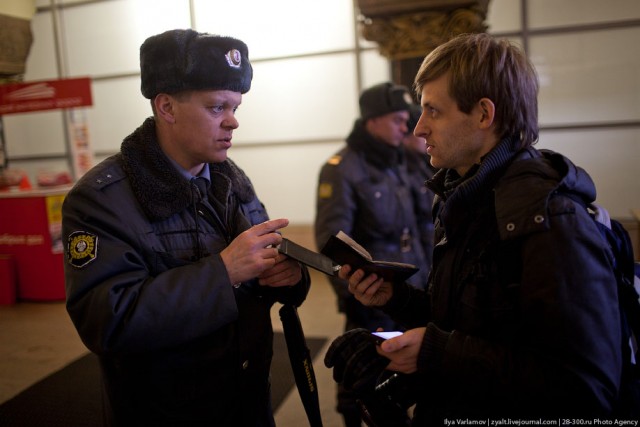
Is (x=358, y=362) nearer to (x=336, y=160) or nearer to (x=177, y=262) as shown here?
(x=177, y=262)

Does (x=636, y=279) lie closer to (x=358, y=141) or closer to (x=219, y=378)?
(x=219, y=378)

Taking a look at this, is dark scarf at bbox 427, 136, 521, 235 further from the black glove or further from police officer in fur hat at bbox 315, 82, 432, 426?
police officer in fur hat at bbox 315, 82, 432, 426

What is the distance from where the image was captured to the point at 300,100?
226 inches

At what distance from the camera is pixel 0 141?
6160mm

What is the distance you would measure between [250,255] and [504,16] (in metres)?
4.47

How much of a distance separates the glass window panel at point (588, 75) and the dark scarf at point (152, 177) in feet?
14.0

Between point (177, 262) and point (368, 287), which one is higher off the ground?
point (177, 262)

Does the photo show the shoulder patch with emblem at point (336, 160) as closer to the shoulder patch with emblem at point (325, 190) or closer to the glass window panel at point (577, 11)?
the shoulder patch with emblem at point (325, 190)

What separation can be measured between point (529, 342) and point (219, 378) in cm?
77

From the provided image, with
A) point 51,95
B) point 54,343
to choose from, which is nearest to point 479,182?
→ point 54,343

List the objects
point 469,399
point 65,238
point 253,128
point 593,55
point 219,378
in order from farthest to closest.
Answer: point 253,128
point 593,55
point 219,378
point 65,238
point 469,399

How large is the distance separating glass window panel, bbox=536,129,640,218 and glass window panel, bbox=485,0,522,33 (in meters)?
1.10

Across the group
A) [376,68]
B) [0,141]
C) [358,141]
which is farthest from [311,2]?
[0,141]

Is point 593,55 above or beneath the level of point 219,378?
above
